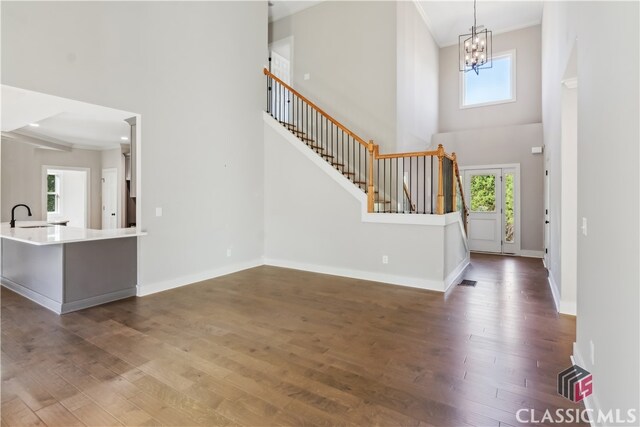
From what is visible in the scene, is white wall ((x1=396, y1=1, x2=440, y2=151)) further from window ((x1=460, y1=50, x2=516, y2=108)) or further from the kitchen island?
the kitchen island

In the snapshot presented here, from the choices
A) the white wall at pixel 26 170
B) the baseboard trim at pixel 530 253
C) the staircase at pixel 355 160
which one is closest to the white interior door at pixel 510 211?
the baseboard trim at pixel 530 253

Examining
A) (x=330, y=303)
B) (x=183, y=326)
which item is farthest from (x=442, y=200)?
(x=183, y=326)

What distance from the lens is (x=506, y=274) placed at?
232 inches

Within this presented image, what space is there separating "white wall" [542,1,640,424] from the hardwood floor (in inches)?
23.7

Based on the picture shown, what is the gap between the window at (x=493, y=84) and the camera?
8422 mm

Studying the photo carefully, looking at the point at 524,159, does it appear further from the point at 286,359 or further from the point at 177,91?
the point at 286,359

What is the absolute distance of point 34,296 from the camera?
13.9ft

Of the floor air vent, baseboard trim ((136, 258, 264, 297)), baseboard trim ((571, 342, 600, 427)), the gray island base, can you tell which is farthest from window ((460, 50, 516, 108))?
the gray island base

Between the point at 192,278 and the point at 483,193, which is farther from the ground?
the point at 483,193

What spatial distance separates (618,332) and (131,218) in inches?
332

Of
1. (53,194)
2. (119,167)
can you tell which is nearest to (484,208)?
(119,167)

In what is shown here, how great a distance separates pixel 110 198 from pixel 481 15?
9.99 meters

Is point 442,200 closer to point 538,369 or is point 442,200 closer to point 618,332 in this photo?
point 538,369

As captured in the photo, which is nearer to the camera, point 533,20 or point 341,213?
point 341,213
